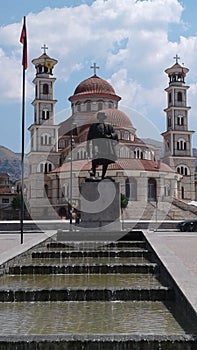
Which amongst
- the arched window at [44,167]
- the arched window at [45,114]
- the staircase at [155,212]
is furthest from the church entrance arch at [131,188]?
the arched window at [45,114]

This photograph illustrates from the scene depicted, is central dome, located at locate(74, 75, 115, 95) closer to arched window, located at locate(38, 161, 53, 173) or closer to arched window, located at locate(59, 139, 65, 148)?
arched window, located at locate(59, 139, 65, 148)

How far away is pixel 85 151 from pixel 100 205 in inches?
1876

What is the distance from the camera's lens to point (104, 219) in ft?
62.7

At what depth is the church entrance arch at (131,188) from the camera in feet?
197

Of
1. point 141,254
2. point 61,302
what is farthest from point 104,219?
point 61,302

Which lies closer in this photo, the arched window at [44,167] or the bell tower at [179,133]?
the arched window at [44,167]

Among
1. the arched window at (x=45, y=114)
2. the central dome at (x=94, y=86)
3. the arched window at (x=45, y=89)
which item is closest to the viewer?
the arched window at (x=45, y=114)

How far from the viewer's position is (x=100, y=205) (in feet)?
62.5

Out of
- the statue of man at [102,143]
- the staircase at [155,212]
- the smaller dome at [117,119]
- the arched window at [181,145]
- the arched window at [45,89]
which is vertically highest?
the arched window at [45,89]

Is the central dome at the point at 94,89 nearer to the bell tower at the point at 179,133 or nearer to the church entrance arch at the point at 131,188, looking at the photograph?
the bell tower at the point at 179,133

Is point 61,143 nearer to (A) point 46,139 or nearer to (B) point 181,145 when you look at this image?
(A) point 46,139

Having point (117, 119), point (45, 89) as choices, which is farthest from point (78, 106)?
point (117, 119)

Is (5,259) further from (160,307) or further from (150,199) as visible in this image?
(150,199)

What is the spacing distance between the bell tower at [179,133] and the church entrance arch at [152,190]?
1078cm
